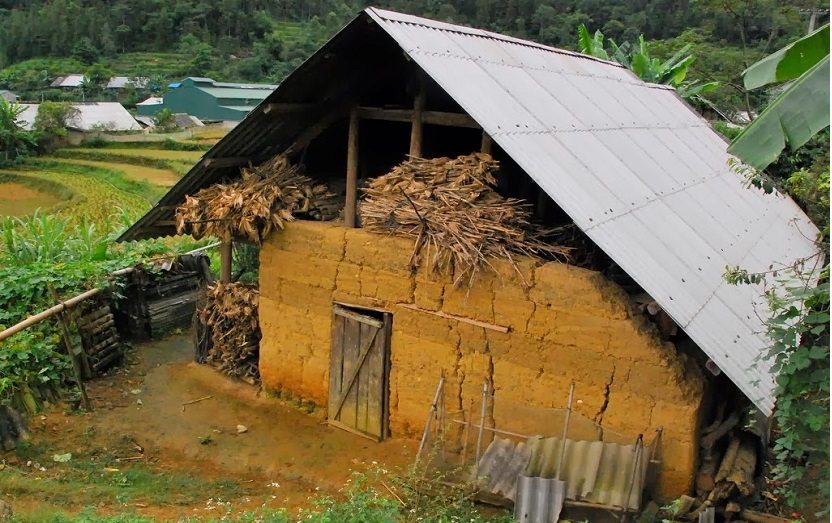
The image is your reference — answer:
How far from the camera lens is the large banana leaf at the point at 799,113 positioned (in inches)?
144

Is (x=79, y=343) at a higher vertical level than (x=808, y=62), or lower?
lower

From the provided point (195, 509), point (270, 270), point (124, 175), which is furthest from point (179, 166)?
point (195, 509)

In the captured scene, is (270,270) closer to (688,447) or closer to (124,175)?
(688,447)

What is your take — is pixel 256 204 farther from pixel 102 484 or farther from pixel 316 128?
pixel 102 484

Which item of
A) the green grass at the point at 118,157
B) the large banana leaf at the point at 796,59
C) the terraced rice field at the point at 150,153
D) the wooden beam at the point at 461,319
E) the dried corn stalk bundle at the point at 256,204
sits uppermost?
the large banana leaf at the point at 796,59

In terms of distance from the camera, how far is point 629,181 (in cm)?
750

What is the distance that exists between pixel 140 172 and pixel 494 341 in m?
30.4

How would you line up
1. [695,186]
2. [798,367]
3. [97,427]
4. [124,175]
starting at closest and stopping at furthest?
[798,367]
[97,427]
[695,186]
[124,175]

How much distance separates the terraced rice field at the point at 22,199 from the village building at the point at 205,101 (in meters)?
21.7

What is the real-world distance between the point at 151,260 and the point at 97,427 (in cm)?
332

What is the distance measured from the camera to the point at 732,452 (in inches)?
259

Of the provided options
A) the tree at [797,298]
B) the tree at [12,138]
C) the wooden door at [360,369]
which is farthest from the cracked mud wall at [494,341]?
the tree at [12,138]

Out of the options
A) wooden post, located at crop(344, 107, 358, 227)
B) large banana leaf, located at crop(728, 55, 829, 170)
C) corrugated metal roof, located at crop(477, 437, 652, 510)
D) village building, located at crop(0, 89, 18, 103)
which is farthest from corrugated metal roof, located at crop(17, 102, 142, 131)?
large banana leaf, located at crop(728, 55, 829, 170)

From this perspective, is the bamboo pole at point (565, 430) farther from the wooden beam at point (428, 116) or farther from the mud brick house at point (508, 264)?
the wooden beam at point (428, 116)
